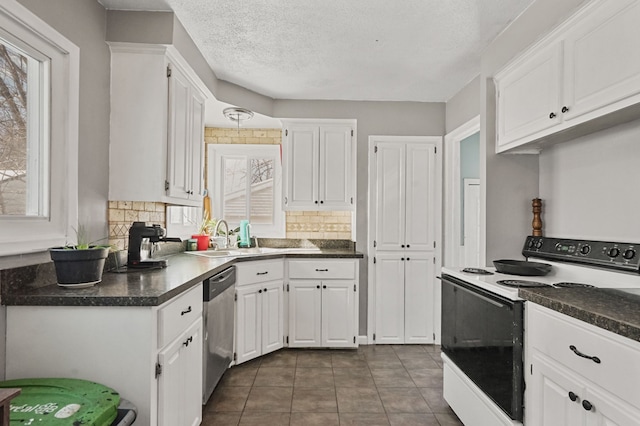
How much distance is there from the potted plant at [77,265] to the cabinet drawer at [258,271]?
1461 mm

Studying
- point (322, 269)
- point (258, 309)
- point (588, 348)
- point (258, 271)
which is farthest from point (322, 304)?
point (588, 348)

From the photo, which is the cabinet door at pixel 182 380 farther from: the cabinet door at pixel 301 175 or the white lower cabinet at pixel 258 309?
the cabinet door at pixel 301 175

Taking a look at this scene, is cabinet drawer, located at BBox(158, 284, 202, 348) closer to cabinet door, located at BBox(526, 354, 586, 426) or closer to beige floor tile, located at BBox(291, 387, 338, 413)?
beige floor tile, located at BBox(291, 387, 338, 413)

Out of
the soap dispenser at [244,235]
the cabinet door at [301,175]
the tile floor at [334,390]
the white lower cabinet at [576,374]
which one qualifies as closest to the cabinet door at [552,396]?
the white lower cabinet at [576,374]

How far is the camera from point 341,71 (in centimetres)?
309

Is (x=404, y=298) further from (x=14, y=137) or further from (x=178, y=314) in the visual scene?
(x=14, y=137)

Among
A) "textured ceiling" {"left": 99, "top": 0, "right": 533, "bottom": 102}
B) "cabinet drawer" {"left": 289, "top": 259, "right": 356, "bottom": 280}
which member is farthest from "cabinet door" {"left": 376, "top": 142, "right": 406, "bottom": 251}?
"textured ceiling" {"left": 99, "top": 0, "right": 533, "bottom": 102}

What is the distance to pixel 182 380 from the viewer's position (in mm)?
1755

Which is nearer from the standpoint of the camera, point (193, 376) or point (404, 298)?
point (193, 376)

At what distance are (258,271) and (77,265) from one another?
69.1 inches

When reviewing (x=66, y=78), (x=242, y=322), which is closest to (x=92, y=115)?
(x=66, y=78)

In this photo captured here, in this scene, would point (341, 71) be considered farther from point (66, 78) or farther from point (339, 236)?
point (66, 78)

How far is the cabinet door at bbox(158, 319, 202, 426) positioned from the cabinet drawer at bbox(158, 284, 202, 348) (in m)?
0.04

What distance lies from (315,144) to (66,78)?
2.27m
